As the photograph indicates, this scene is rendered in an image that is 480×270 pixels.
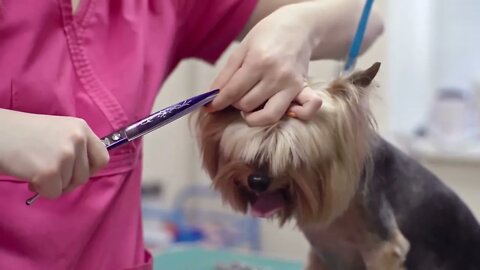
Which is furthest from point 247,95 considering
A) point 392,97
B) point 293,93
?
point 392,97

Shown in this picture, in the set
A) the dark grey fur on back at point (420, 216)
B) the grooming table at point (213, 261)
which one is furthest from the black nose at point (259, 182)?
the grooming table at point (213, 261)

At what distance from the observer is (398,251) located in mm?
678

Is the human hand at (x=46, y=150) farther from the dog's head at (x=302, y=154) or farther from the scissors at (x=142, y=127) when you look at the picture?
the dog's head at (x=302, y=154)

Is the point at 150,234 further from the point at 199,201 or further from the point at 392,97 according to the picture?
the point at 392,97

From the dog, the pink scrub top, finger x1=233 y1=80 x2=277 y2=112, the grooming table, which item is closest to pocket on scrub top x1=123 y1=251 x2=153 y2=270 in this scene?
the pink scrub top

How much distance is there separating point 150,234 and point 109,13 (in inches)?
49.1

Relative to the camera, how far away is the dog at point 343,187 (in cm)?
66

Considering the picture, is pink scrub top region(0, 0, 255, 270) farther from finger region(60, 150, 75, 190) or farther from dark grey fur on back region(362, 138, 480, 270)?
dark grey fur on back region(362, 138, 480, 270)

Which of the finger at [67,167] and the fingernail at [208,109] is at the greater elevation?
→ the finger at [67,167]

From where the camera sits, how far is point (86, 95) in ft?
2.30

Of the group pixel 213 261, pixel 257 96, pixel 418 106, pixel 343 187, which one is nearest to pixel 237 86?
pixel 257 96

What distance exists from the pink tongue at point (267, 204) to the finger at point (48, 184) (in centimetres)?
21

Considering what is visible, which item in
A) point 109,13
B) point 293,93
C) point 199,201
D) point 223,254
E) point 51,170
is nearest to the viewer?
point 51,170

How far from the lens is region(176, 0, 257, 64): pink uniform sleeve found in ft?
2.76
